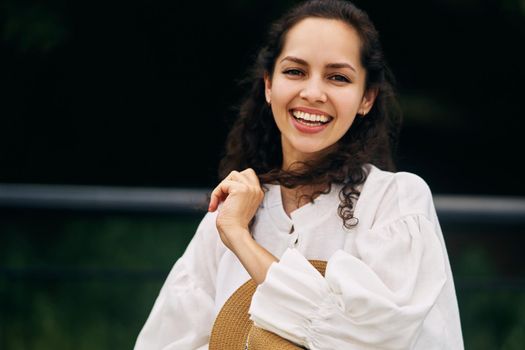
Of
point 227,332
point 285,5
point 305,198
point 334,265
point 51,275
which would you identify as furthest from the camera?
point 285,5

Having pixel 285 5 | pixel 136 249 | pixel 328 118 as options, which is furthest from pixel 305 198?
pixel 285 5

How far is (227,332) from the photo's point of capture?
2.12m

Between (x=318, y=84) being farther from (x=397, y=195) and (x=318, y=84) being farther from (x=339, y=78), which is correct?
(x=397, y=195)

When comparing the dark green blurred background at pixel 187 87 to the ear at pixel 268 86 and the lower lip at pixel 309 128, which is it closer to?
the ear at pixel 268 86

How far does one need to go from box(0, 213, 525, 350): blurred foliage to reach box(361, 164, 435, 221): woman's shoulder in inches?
68.2

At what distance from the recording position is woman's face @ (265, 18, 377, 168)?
217cm

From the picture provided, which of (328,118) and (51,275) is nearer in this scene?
(328,118)

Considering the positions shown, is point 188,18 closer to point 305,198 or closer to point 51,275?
point 51,275

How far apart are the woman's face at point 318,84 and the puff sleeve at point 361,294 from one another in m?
0.32

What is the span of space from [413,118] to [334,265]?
3.18 metres

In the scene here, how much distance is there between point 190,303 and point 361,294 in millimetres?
614

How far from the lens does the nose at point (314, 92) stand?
216 cm

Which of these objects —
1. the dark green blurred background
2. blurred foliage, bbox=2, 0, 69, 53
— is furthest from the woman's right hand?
blurred foliage, bbox=2, 0, 69, 53

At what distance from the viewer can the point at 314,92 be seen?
2154 mm
